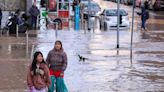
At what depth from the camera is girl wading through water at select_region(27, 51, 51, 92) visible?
1062 centimetres

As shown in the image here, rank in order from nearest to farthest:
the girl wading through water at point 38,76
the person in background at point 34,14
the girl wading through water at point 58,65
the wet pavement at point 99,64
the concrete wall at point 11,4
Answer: the girl wading through water at point 38,76
the girl wading through water at point 58,65
the wet pavement at point 99,64
the person in background at point 34,14
the concrete wall at point 11,4

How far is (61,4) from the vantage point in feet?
144

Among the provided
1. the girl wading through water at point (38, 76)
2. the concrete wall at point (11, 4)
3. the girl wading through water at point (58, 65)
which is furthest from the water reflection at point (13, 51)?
the concrete wall at point (11, 4)

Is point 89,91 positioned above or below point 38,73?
below

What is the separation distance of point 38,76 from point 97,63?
9583 millimetres

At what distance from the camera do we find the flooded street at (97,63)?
1545 centimetres

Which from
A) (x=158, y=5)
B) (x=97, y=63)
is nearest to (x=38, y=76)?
(x=97, y=63)

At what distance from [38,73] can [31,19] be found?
25.6 meters

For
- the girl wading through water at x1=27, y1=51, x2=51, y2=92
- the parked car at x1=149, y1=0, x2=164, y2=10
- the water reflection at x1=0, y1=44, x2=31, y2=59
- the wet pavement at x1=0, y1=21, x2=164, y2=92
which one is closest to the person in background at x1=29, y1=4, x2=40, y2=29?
the wet pavement at x1=0, y1=21, x2=164, y2=92

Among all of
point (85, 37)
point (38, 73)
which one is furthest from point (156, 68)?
point (85, 37)

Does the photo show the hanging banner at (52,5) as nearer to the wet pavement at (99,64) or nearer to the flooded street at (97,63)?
the flooded street at (97,63)

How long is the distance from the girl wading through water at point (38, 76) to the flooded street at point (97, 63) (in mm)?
3765

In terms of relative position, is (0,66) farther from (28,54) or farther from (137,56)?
(137,56)

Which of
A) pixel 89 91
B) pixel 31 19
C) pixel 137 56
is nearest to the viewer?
pixel 89 91
